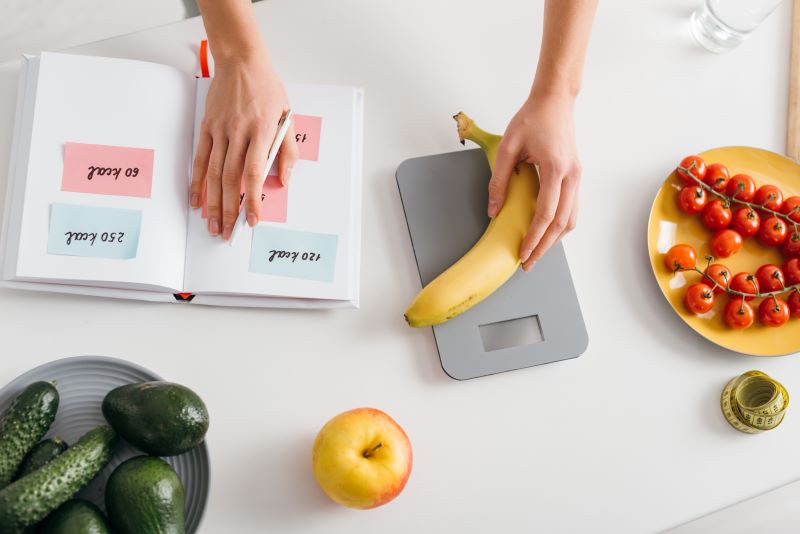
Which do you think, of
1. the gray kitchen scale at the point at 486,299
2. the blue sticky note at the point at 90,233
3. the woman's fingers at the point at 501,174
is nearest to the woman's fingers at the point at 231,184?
the blue sticky note at the point at 90,233

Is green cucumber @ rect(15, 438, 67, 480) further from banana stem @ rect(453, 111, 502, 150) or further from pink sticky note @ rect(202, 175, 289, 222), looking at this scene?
banana stem @ rect(453, 111, 502, 150)

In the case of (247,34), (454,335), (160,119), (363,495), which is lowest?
(363,495)

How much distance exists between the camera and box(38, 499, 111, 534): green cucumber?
0.58 metres

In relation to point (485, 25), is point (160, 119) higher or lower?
lower

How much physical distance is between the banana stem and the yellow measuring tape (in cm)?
46

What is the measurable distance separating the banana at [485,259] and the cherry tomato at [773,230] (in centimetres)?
34

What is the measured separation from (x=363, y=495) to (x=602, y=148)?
23.9 inches

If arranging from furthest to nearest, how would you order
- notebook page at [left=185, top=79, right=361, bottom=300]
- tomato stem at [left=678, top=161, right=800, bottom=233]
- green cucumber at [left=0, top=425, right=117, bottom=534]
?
tomato stem at [left=678, top=161, right=800, bottom=233]
notebook page at [left=185, top=79, right=361, bottom=300]
green cucumber at [left=0, top=425, right=117, bottom=534]

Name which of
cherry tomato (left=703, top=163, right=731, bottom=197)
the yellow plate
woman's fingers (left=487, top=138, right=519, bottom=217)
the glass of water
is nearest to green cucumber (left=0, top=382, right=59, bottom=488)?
woman's fingers (left=487, top=138, right=519, bottom=217)

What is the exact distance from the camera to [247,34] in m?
0.81

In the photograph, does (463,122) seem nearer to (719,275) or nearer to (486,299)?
(486,299)

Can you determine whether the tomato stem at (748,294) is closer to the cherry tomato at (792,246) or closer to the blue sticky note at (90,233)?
the cherry tomato at (792,246)

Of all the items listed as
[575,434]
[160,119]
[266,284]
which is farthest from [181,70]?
[575,434]

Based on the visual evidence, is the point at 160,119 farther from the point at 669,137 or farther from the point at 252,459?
the point at 669,137
